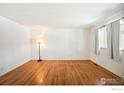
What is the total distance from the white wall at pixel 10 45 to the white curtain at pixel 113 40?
347cm

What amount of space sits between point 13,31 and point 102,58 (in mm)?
3684

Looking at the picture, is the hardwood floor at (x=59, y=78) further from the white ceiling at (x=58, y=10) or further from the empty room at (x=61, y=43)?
the white ceiling at (x=58, y=10)

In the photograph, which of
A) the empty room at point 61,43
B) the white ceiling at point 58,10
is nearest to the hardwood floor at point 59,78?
the empty room at point 61,43

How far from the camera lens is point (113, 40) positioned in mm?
4027

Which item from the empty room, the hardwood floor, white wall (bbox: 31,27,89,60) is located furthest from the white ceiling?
white wall (bbox: 31,27,89,60)

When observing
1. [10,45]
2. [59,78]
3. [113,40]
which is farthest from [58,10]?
[10,45]

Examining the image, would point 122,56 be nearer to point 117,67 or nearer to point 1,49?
point 117,67

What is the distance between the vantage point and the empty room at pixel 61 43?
3.21m

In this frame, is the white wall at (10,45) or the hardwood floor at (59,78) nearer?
the hardwood floor at (59,78)

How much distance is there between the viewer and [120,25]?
142 inches

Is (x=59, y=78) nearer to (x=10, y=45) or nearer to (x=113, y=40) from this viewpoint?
(x=113, y=40)

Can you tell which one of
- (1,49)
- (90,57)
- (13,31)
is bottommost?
(90,57)
